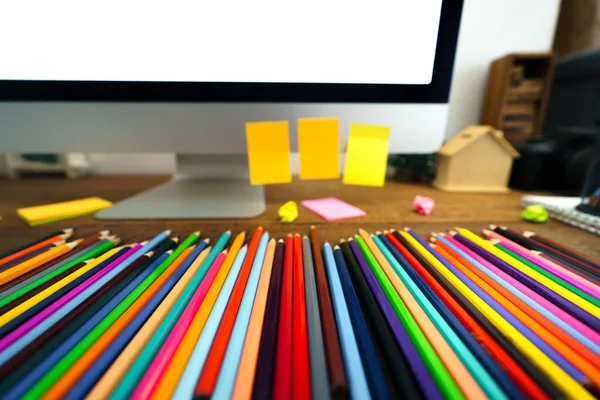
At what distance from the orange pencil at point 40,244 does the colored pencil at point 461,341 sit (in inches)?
13.4

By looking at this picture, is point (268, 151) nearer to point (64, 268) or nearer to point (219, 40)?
point (219, 40)

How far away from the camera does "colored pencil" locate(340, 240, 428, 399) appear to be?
138mm

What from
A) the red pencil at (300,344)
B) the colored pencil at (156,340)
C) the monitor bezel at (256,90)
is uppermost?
the monitor bezel at (256,90)

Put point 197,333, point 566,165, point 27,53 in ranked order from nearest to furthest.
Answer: point 197,333 → point 27,53 → point 566,165

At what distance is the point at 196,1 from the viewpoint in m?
0.37

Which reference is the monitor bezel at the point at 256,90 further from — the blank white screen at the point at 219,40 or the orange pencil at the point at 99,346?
the orange pencil at the point at 99,346

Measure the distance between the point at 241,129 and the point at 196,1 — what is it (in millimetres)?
168

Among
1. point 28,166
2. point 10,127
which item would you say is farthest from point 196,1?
point 28,166

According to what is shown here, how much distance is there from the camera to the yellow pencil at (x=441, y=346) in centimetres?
14

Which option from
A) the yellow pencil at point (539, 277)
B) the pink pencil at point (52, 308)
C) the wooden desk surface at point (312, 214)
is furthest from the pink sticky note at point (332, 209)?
the pink pencil at point (52, 308)

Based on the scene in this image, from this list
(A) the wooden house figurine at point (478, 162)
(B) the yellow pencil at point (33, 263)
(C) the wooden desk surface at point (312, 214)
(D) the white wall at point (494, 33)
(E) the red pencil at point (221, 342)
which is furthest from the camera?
(D) the white wall at point (494, 33)

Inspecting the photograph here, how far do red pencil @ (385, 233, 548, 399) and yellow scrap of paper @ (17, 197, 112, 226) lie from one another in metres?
0.44

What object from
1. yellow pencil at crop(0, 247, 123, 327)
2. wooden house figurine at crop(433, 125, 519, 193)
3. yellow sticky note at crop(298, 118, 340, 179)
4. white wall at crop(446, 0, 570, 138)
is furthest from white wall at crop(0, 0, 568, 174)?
yellow pencil at crop(0, 247, 123, 327)

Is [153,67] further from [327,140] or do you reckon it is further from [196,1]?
[327,140]
